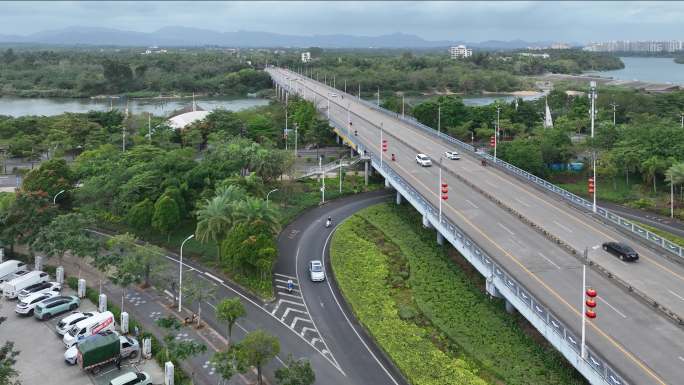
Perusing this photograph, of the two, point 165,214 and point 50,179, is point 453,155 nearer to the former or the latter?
point 165,214

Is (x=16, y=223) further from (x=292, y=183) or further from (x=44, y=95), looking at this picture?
(x=44, y=95)

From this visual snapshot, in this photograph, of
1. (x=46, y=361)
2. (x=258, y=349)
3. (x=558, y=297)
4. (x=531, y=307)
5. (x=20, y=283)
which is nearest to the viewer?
(x=258, y=349)

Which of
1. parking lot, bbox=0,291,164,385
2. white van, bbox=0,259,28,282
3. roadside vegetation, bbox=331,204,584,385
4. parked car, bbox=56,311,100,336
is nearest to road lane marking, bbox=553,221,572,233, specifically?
roadside vegetation, bbox=331,204,584,385

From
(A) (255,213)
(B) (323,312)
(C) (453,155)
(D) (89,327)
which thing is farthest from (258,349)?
(C) (453,155)

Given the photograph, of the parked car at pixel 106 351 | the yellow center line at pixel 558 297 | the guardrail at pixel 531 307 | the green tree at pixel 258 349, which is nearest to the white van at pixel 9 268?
the parked car at pixel 106 351

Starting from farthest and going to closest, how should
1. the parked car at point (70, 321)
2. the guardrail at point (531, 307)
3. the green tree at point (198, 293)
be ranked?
the green tree at point (198, 293)
the parked car at point (70, 321)
the guardrail at point (531, 307)

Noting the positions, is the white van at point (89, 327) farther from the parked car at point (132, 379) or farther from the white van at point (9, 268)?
the white van at point (9, 268)
